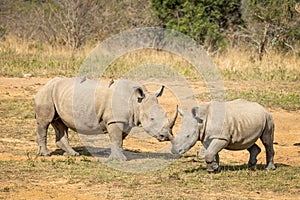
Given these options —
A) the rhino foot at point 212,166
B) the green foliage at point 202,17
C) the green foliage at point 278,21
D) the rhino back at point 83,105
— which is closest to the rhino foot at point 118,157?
the rhino back at point 83,105

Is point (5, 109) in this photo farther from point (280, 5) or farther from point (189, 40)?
point (280, 5)

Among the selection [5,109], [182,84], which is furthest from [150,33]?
[5,109]

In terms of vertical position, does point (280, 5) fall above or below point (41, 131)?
above

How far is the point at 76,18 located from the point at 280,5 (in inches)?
272

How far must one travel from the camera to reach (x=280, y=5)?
23156 millimetres

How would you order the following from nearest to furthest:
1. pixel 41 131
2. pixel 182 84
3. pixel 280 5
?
pixel 41 131
pixel 182 84
pixel 280 5

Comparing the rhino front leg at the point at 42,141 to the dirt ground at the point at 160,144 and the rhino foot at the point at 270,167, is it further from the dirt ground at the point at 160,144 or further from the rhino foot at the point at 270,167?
the rhino foot at the point at 270,167

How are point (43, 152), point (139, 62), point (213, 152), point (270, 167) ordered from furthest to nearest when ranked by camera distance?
point (139, 62) → point (43, 152) → point (270, 167) → point (213, 152)

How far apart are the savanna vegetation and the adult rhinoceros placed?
1.49 feet

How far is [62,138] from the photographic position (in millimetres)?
10812

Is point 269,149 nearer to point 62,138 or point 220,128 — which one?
point 220,128

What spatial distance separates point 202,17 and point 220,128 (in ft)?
52.1

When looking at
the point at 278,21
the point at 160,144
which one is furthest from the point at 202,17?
the point at 160,144

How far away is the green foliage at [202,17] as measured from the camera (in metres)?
24.3
